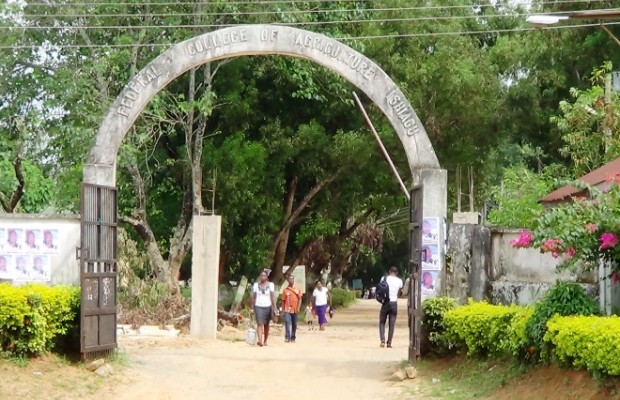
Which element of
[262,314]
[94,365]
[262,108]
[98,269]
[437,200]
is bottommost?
[94,365]

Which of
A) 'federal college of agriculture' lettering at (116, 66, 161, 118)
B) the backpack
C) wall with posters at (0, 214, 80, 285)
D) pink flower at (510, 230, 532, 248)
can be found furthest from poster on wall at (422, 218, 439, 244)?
wall with posters at (0, 214, 80, 285)

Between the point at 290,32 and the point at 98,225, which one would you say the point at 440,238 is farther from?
the point at 98,225

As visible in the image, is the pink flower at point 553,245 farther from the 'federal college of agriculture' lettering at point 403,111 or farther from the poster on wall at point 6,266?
the poster on wall at point 6,266

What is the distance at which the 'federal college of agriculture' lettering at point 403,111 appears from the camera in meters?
17.5

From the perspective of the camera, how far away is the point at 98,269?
16.5m

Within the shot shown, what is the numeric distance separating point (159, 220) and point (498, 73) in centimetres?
1094

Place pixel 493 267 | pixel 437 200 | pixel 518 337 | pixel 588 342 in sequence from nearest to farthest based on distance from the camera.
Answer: pixel 588 342
pixel 518 337
pixel 493 267
pixel 437 200

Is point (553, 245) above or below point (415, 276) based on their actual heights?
above

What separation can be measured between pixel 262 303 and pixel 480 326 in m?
8.14

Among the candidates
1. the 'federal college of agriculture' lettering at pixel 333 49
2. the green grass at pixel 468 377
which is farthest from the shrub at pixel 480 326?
the 'federal college of agriculture' lettering at pixel 333 49

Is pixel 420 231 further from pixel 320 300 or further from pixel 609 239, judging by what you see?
pixel 320 300

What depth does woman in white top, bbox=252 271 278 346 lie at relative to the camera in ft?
73.2

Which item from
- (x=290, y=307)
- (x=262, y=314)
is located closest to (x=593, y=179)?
(x=262, y=314)

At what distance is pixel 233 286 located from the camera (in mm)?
A: 33344
